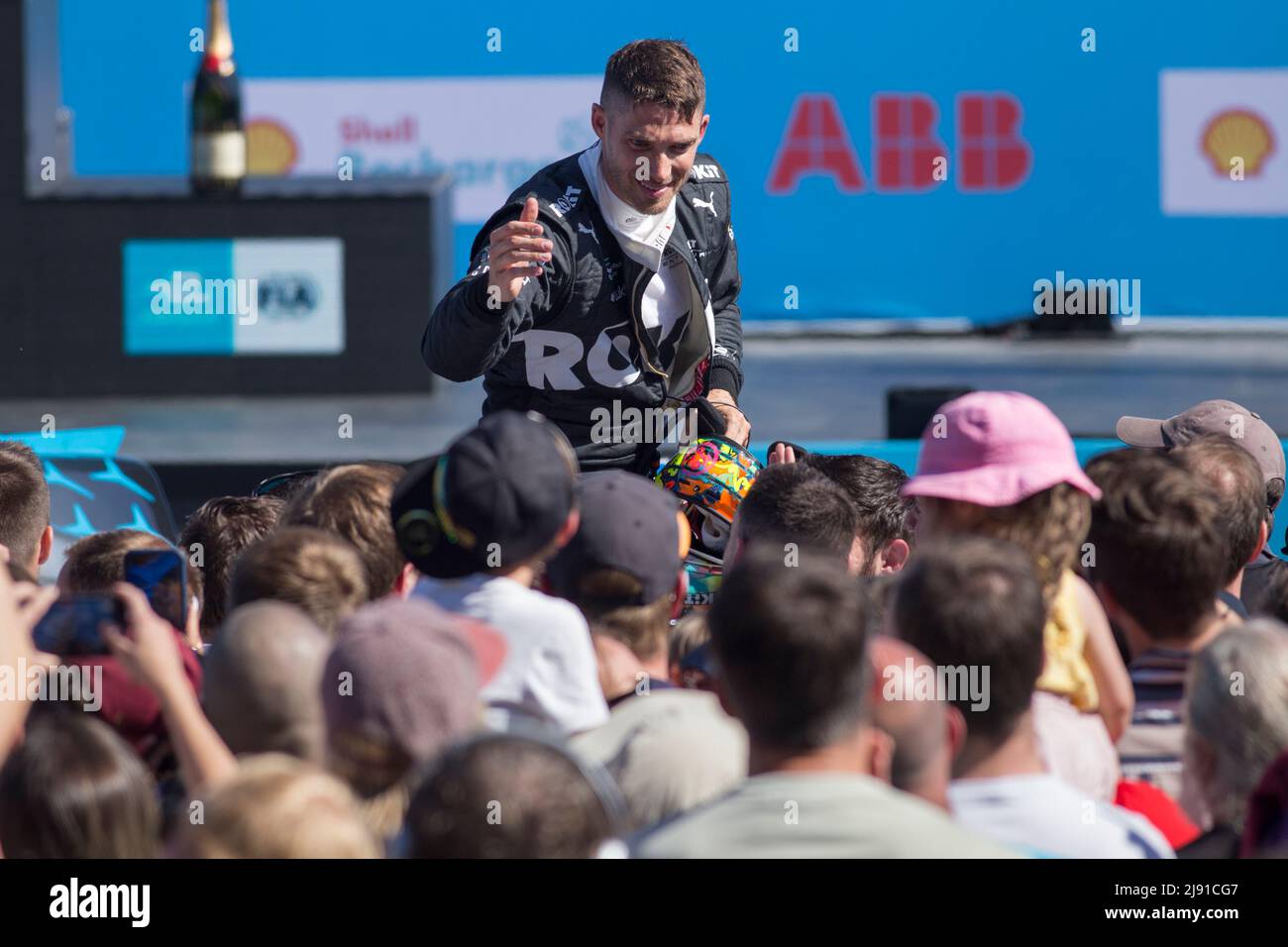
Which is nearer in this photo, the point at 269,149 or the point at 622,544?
the point at 622,544

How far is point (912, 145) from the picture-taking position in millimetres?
10469

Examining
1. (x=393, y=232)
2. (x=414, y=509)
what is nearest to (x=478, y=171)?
(x=393, y=232)

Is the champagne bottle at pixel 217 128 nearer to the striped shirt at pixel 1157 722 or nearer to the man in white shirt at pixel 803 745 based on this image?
the striped shirt at pixel 1157 722

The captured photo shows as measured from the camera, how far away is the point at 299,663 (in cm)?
200

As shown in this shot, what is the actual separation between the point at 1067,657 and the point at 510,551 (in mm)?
769

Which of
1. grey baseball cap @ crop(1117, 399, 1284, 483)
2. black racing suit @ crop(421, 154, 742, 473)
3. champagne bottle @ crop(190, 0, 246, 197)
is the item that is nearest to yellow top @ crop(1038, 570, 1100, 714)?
grey baseball cap @ crop(1117, 399, 1284, 483)

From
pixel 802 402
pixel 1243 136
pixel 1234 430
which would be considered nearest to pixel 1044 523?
pixel 1234 430

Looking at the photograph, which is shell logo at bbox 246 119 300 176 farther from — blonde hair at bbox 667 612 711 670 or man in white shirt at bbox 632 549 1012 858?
man in white shirt at bbox 632 549 1012 858

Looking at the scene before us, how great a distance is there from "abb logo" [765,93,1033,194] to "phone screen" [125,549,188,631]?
→ 8.41 metres

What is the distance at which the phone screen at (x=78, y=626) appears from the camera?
2154 mm

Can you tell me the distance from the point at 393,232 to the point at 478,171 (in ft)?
6.42

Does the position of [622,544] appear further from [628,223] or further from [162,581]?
[628,223]

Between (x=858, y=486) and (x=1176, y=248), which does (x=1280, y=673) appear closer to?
(x=858, y=486)
